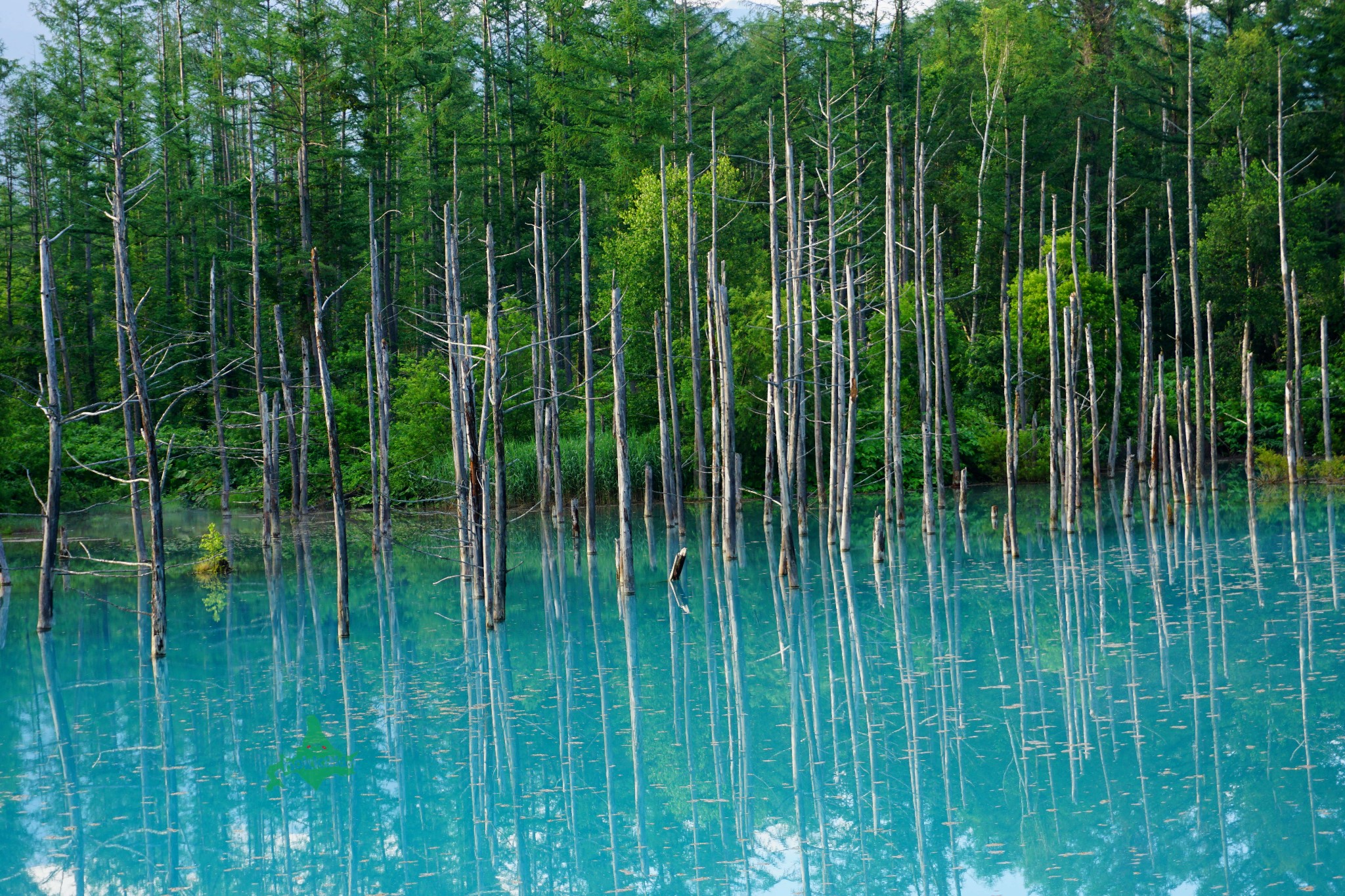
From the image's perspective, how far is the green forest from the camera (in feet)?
96.6

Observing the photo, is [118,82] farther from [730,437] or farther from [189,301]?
[730,437]

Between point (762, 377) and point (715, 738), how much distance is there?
768 inches

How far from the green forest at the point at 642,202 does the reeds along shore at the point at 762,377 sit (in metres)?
0.30

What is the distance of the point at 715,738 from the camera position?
8.77 metres

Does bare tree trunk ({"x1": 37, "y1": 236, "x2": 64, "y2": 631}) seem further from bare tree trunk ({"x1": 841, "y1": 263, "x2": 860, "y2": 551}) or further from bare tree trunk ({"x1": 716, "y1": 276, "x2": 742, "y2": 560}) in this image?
bare tree trunk ({"x1": 841, "y1": 263, "x2": 860, "y2": 551})

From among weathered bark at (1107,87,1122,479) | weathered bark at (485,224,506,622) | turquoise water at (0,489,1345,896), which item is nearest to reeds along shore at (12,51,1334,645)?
weathered bark at (485,224,506,622)

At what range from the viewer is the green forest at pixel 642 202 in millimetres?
29438

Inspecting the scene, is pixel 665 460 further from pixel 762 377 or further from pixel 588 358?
pixel 762 377

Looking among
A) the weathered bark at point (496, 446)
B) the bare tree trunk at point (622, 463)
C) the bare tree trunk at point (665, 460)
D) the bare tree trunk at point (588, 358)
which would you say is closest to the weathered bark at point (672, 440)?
the bare tree trunk at point (665, 460)

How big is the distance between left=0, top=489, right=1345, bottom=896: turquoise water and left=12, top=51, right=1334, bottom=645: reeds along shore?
4.25 ft

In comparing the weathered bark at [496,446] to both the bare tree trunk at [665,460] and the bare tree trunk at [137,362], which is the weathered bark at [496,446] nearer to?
the bare tree trunk at [137,362]

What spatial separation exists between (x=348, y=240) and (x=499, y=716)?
2772 cm

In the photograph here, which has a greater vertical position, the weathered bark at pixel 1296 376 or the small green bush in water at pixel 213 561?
the weathered bark at pixel 1296 376

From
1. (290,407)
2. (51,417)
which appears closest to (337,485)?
(51,417)
